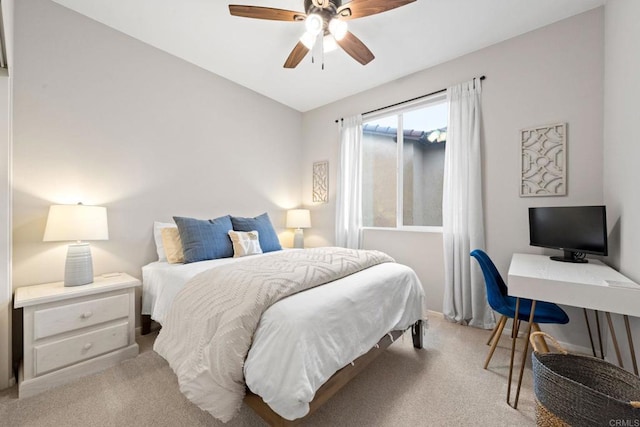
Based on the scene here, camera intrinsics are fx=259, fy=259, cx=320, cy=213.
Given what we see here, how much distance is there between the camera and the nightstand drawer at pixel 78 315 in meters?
1.68

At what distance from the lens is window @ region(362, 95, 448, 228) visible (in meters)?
A: 3.16

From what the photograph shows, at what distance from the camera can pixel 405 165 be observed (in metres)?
3.41

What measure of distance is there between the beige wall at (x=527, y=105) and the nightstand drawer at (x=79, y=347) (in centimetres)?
297

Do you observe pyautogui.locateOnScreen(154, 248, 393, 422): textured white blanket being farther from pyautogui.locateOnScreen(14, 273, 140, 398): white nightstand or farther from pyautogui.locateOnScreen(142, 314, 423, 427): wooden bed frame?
pyautogui.locateOnScreen(14, 273, 140, 398): white nightstand

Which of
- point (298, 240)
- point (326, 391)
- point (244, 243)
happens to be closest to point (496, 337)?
point (326, 391)

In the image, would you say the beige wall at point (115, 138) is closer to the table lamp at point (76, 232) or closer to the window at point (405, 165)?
the table lamp at point (76, 232)

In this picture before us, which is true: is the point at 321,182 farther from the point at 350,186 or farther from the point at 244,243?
the point at 244,243

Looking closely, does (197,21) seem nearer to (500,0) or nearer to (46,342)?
(500,0)

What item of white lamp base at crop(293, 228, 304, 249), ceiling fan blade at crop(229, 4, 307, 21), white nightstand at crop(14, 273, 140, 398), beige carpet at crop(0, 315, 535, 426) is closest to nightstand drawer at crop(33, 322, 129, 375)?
white nightstand at crop(14, 273, 140, 398)

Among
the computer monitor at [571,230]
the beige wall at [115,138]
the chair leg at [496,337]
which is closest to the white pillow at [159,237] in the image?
the beige wall at [115,138]

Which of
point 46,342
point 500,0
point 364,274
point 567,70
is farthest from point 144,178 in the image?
point 567,70

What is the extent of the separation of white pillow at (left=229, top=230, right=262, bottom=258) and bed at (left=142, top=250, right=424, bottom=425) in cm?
65

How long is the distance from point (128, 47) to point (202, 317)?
2724 mm

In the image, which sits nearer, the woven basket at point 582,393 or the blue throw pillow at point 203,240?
the woven basket at point 582,393
